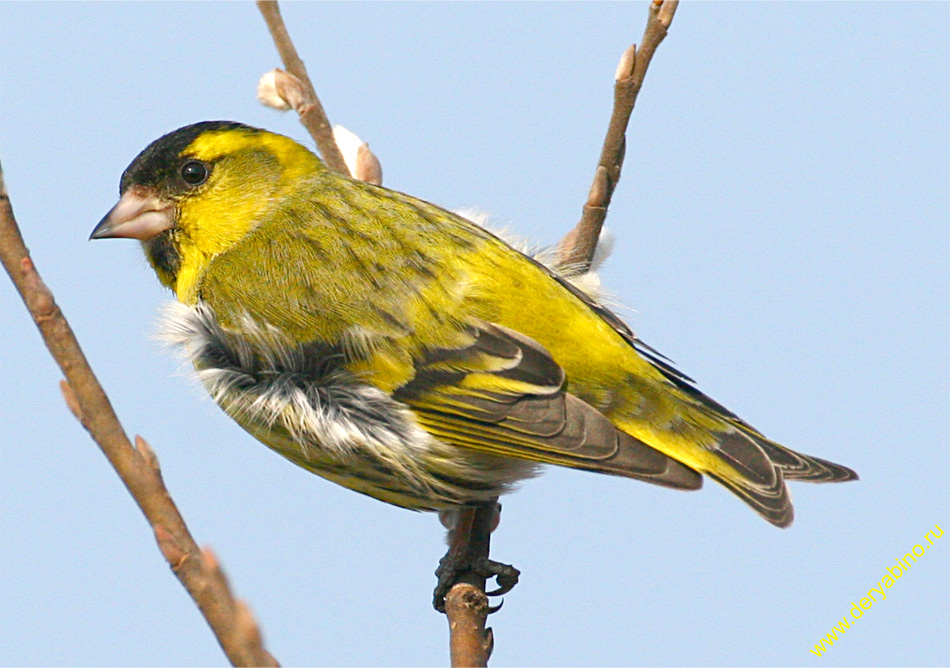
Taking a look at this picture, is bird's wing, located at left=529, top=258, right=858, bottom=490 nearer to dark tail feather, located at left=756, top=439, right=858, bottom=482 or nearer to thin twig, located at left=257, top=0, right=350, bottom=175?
dark tail feather, located at left=756, top=439, right=858, bottom=482

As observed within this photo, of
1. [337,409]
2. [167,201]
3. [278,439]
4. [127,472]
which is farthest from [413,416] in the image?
[127,472]

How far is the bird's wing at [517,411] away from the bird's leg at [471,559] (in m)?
0.62

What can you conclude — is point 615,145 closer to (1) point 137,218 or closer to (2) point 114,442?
(1) point 137,218

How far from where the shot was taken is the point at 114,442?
2520mm

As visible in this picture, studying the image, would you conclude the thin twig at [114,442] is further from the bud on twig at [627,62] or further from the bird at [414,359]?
the bud on twig at [627,62]

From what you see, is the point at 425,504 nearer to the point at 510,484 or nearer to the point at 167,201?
the point at 510,484

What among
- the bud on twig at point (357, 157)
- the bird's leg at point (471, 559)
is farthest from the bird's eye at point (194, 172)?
the bird's leg at point (471, 559)

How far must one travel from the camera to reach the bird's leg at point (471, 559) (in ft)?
14.5

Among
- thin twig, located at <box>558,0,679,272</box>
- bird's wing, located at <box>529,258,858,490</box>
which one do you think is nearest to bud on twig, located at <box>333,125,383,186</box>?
thin twig, located at <box>558,0,679,272</box>

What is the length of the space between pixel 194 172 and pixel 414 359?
1333 millimetres

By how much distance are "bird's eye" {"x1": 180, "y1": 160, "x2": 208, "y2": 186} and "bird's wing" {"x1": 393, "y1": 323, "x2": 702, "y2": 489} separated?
1312mm

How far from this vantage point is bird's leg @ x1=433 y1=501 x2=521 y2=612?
4.42 m

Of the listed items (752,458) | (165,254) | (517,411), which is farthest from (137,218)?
(752,458)

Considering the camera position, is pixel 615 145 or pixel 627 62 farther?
pixel 615 145
